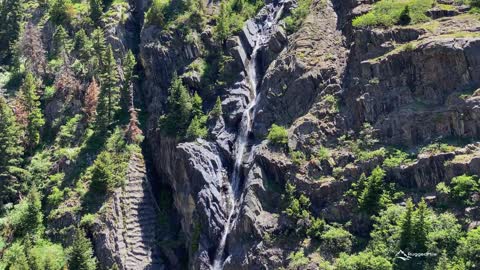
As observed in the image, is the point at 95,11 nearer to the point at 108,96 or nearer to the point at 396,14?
the point at 108,96

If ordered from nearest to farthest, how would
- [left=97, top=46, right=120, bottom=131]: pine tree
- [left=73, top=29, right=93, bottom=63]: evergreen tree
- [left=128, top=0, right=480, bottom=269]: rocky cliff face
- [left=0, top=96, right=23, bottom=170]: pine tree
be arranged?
[left=128, top=0, right=480, bottom=269]: rocky cliff face → [left=0, top=96, right=23, bottom=170]: pine tree → [left=97, top=46, right=120, bottom=131]: pine tree → [left=73, top=29, right=93, bottom=63]: evergreen tree

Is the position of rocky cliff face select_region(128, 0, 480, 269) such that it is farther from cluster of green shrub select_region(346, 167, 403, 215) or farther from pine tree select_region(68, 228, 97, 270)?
pine tree select_region(68, 228, 97, 270)

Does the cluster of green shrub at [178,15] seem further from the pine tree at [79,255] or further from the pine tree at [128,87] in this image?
the pine tree at [79,255]

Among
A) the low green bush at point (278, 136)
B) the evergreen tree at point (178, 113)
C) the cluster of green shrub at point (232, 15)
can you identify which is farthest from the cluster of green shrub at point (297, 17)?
the low green bush at point (278, 136)

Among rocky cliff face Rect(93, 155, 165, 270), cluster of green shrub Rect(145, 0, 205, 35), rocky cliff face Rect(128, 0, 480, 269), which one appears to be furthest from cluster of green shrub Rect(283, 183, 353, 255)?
cluster of green shrub Rect(145, 0, 205, 35)

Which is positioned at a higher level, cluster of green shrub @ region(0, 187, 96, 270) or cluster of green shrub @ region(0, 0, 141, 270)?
cluster of green shrub @ region(0, 0, 141, 270)

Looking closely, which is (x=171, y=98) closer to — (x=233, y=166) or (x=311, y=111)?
(x=233, y=166)

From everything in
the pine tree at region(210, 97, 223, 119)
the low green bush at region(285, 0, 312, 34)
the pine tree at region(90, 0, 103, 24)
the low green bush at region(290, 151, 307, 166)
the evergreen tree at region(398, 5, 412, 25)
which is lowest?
the low green bush at region(290, 151, 307, 166)

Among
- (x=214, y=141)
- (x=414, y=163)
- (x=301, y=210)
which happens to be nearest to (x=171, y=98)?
(x=214, y=141)
